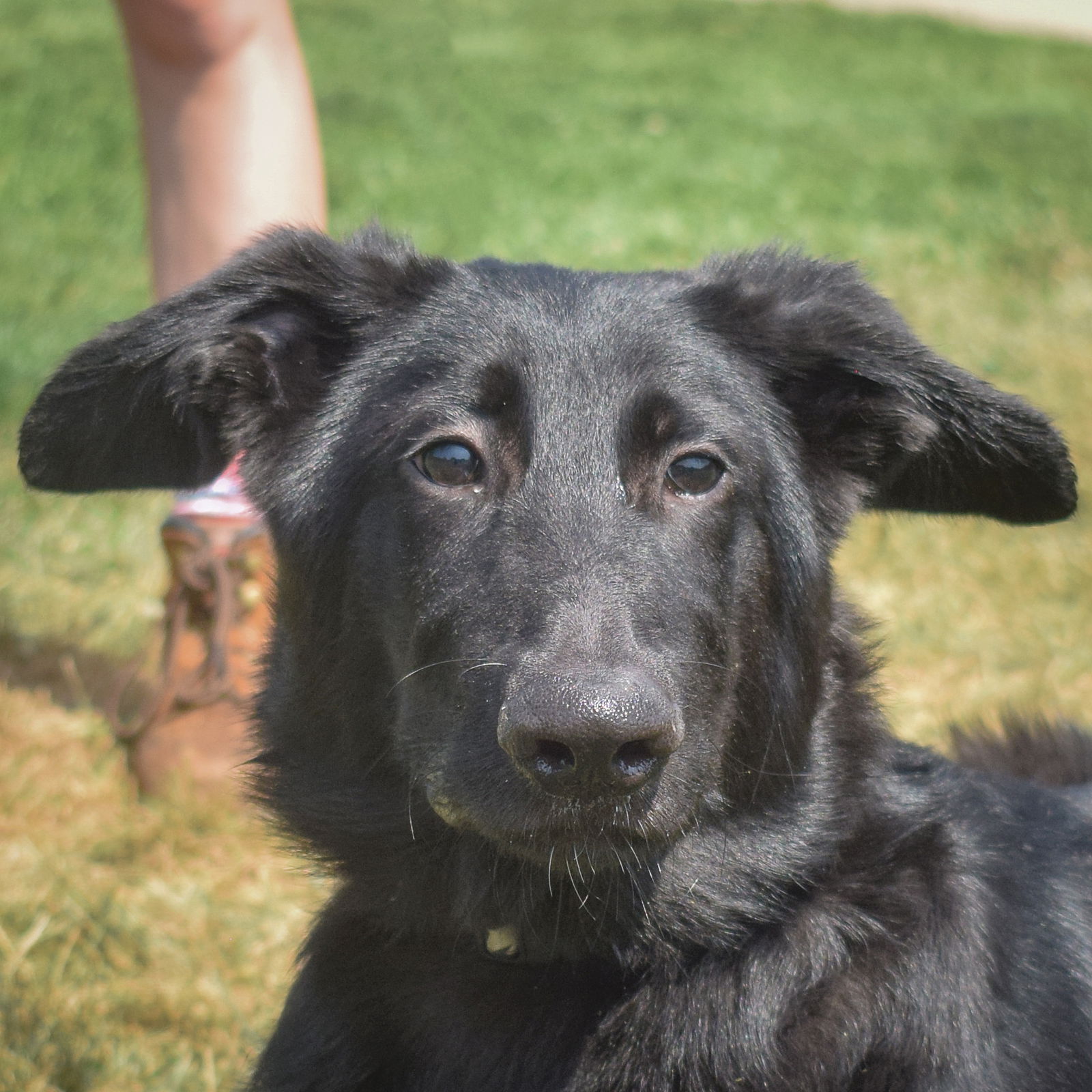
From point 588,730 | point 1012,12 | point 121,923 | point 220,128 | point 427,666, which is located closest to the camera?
point 588,730

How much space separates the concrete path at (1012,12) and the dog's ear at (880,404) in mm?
16557

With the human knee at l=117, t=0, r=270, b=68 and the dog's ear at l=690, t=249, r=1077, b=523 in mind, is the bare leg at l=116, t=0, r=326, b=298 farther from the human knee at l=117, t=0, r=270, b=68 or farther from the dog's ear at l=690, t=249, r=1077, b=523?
the dog's ear at l=690, t=249, r=1077, b=523

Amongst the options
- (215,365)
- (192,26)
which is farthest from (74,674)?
(215,365)

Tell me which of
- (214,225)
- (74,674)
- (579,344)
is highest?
(579,344)

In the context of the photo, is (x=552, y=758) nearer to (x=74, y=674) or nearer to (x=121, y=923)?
(x=121, y=923)

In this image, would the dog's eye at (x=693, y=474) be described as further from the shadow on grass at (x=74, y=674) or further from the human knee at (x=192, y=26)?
the shadow on grass at (x=74, y=674)

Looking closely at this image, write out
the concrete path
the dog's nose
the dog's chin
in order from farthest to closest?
the concrete path → the dog's chin → the dog's nose

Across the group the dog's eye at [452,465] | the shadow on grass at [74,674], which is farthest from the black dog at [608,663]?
the shadow on grass at [74,674]

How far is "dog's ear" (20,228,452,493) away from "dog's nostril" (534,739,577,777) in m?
0.99

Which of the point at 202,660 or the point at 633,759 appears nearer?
the point at 633,759

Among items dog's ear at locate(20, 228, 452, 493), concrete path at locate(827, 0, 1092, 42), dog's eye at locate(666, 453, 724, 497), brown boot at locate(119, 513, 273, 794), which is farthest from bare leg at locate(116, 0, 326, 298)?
concrete path at locate(827, 0, 1092, 42)

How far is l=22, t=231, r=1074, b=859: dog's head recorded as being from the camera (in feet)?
6.81

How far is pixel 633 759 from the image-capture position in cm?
186

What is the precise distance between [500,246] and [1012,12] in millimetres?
12313
